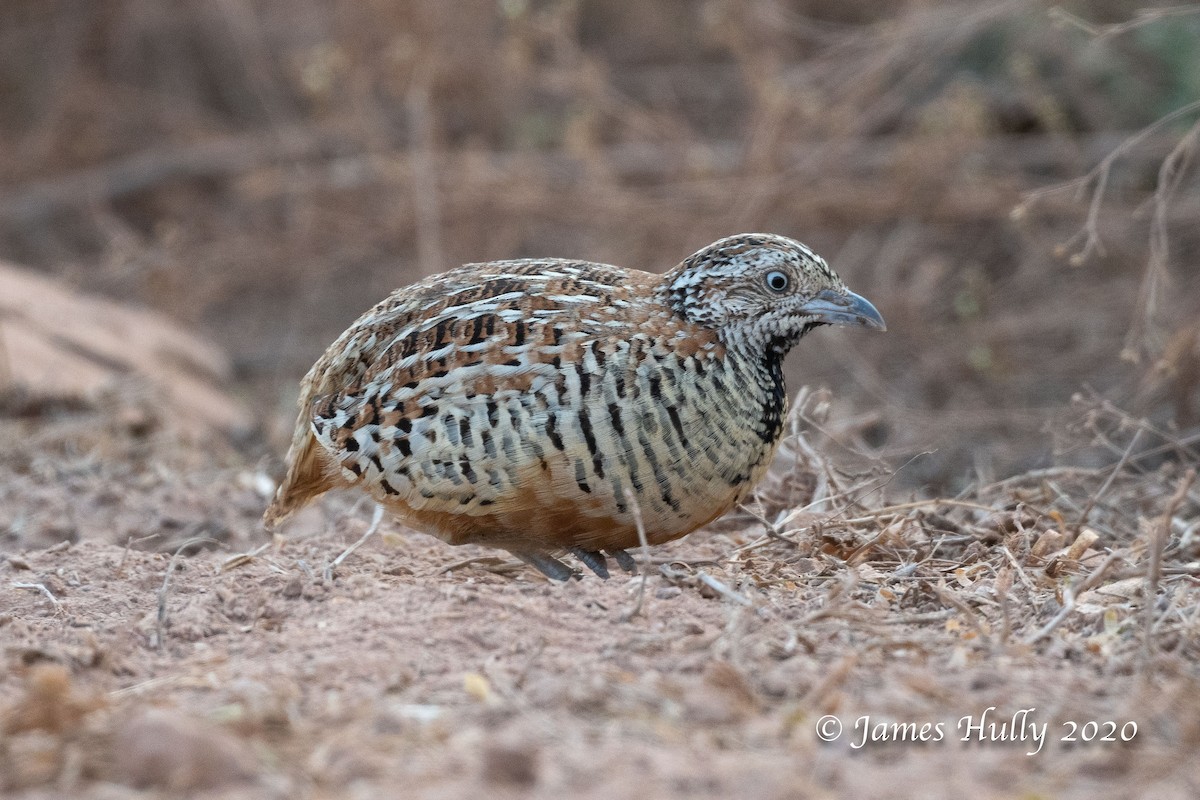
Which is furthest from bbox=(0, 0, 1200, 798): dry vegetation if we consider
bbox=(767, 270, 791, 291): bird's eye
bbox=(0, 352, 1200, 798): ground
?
bbox=(767, 270, 791, 291): bird's eye

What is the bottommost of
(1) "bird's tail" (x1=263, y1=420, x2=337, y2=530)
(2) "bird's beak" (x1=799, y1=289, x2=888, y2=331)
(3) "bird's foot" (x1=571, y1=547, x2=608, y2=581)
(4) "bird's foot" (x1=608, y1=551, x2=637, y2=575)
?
(4) "bird's foot" (x1=608, y1=551, x2=637, y2=575)

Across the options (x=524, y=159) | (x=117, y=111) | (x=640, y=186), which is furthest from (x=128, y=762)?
(x=117, y=111)

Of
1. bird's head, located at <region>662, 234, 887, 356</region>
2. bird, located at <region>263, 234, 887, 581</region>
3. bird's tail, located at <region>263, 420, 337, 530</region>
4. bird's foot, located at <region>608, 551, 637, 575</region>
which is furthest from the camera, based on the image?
bird's tail, located at <region>263, 420, 337, 530</region>

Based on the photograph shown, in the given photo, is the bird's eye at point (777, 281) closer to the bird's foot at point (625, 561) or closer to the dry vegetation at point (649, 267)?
the dry vegetation at point (649, 267)

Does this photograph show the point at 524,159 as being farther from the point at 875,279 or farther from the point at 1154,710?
the point at 1154,710

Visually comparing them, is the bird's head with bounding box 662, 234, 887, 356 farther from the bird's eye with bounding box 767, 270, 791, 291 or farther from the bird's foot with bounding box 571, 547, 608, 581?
→ the bird's foot with bounding box 571, 547, 608, 581

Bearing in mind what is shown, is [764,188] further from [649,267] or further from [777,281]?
[777,281]

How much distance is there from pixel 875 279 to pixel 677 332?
5.80m

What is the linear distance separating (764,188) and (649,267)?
2.99 feet

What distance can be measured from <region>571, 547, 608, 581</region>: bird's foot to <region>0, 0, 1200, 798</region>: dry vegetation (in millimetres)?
195

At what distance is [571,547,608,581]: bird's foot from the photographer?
4059 mm

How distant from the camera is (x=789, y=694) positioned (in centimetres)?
292

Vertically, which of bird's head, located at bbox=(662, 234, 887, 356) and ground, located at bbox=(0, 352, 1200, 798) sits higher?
bird's head, located at bbox=(662, 234, 887, 356)

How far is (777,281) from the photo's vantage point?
402 cm
